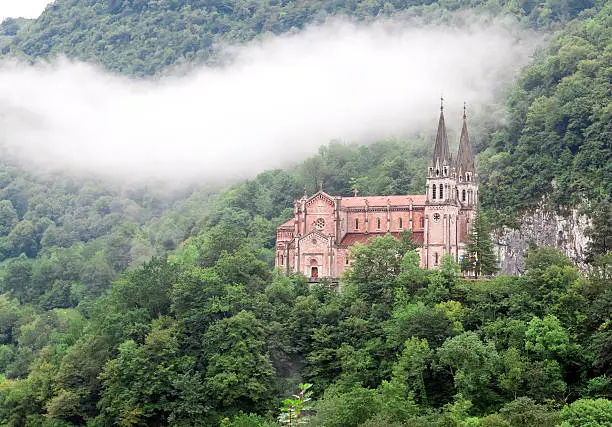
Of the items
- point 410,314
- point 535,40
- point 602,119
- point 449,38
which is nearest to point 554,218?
point 602,119

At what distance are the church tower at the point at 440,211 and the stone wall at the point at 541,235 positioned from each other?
61.3 ft

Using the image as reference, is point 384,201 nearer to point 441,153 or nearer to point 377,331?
point 441,153

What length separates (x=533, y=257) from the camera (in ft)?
241

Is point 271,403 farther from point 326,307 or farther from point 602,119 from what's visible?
point 602,119

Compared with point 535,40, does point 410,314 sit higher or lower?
lower

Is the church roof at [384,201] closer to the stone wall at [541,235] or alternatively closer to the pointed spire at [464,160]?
the pointed spire at [464,160]

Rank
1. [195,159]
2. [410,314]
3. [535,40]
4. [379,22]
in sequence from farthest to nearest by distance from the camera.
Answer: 1. [379,22]
2. [195,159]
3. [535,40]
4. [410,314]

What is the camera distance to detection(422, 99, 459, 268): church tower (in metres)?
83.1

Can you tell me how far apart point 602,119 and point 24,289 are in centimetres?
7170

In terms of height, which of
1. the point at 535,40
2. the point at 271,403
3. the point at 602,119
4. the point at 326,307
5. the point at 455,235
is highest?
the point at 535,40

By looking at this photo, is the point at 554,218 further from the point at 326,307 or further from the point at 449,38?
the point at 449,38

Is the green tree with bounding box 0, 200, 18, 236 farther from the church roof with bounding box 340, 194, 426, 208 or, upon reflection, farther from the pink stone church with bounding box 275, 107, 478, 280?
the church roof with bounding box 340, 194, 426, 208

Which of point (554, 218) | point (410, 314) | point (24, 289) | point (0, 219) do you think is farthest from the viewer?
point (0, 219)

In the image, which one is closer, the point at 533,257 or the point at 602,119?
the point at 533,257
